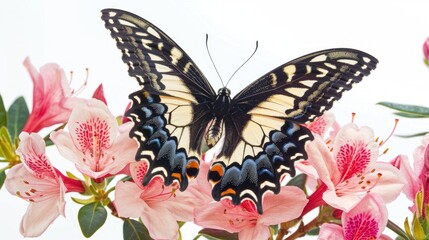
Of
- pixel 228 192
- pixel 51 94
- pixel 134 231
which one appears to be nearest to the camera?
pixel 228 192

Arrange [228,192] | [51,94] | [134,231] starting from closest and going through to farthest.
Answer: [228,192] < [134,231] < [51,94]

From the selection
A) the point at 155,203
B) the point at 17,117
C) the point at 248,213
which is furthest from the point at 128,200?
the point at 17,117

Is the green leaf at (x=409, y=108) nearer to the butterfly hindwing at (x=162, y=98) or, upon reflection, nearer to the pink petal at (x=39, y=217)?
the butterfly hindwing at (x=162, y=98)

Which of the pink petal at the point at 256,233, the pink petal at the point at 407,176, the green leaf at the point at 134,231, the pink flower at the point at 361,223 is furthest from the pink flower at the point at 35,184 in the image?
the pink petal at the point at 407,176

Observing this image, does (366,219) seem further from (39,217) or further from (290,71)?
(39,217)

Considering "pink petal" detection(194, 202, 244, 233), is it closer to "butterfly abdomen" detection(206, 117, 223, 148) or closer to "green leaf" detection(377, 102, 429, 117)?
"butterfly abdomen" detection(206, 117, 223, 148)

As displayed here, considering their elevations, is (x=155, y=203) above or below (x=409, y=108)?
below
